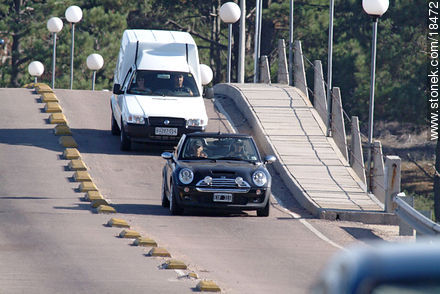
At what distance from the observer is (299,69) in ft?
92.7

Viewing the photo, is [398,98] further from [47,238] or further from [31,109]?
[47,238]

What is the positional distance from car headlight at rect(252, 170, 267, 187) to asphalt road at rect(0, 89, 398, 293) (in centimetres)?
62

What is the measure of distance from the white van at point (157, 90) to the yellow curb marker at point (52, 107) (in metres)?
2.89

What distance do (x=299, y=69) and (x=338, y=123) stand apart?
4.87 m

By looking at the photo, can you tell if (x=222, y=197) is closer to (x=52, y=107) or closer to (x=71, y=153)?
(x=71, y=153)

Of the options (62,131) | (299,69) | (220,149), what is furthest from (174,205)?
(299,69)

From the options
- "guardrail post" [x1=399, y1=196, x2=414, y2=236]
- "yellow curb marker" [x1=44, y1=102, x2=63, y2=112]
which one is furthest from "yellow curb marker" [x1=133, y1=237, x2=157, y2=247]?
"yellow curb marker" [x1=44, y1=102, x2=63, y2=112]

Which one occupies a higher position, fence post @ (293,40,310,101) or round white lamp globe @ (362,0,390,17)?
round white lamp globe @ (362,0,390,17)

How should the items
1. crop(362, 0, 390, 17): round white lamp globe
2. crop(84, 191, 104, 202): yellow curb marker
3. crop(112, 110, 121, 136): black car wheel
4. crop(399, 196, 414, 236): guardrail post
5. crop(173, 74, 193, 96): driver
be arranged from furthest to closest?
crop(112, 110, 121, 136): black car wheel
crop(173, 74, 193, 96): driver
crop(362, 0, 390, 17): round white lamp globe
crop(84, 191, 104, 202): yellow curb marker
crop(399, 196, 414, 236): guardrail post

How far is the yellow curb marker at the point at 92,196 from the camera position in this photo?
723 inches

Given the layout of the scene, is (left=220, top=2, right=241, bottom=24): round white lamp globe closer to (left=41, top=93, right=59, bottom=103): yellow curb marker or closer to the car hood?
(left=41, top=93, right=59, bottom=103): yellow curb marker

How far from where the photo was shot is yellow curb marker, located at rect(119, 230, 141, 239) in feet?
48.2

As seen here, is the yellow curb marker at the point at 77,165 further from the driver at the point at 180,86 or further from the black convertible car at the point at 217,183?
the black convertible car at the point at 217,183

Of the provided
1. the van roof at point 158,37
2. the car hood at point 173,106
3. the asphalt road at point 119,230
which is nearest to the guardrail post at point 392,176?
the asphalt road at point 119,230
